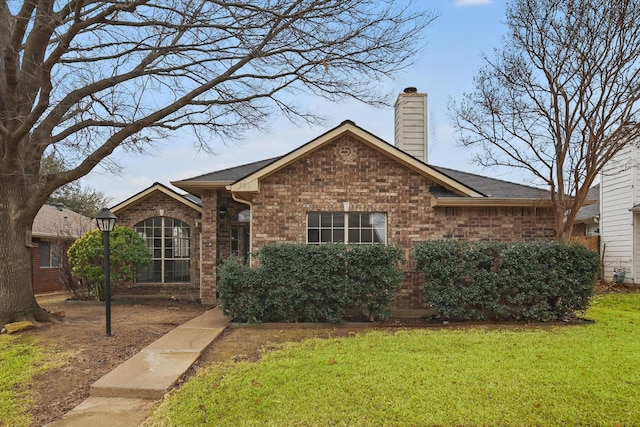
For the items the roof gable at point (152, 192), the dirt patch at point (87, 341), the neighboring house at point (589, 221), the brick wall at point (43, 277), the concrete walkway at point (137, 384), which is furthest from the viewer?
the neighboring house at point (589, 221)

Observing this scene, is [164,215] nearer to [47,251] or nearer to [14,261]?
[14,261]

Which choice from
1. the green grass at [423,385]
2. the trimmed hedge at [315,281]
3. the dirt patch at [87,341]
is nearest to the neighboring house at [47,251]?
the dirt patch at [87,341]

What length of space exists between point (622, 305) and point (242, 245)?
10.7 meters

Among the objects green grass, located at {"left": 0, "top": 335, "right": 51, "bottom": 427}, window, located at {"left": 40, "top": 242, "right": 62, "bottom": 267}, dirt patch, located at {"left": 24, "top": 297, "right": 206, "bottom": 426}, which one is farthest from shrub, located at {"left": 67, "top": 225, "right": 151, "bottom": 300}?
window, located at {"left": 40, "top": 242, "right": 62, "bottom": 267}

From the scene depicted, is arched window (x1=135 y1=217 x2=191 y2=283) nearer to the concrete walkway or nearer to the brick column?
the brick column

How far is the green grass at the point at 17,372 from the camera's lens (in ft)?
14.1

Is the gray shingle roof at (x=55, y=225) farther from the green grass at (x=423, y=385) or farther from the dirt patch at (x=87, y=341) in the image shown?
the green grass at (x=423, y=385)

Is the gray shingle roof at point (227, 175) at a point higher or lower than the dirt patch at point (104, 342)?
higher

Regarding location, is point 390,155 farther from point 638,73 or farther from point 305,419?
point 305,419

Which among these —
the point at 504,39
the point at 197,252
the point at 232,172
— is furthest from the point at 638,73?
the point at 197,252

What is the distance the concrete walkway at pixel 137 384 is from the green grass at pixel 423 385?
29 cm

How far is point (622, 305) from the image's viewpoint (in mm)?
11219

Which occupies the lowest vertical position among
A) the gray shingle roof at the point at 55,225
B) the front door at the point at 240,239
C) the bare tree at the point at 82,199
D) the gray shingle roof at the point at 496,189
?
the front door at the point at 240,239

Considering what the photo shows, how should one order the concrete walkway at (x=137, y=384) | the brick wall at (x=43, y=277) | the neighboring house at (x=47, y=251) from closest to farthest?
the concrete walkway at (x=137, y=384) < the neighboring house at (x=47, y=251) < the brick wall at (x=43, y=277)
